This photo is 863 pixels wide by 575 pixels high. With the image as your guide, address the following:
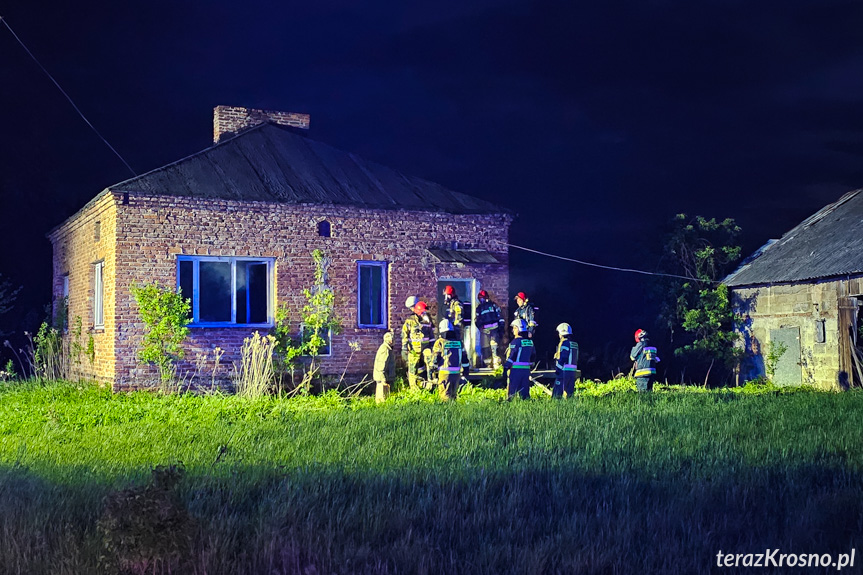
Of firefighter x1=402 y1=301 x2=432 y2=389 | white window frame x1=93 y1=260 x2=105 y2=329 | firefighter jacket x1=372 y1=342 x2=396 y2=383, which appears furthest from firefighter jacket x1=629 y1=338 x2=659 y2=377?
white window frame x1=93 y1=260 x2=105 y2=329

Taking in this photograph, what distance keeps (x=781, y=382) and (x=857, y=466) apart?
46.3 feet

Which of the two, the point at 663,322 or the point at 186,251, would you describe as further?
the point at 663,322

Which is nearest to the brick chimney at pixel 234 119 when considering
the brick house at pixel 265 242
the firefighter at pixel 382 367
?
the brick house at pixel 265 242

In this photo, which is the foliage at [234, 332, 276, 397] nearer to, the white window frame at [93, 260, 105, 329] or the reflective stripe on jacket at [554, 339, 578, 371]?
the white window frame at [93, 260, 105, 329]

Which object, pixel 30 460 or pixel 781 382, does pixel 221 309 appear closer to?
pixel 30 460

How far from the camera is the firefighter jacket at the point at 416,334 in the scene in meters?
16.7

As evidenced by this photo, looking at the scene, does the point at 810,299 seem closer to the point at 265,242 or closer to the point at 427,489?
the point at 265,242

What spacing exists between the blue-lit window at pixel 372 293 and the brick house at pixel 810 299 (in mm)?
10151

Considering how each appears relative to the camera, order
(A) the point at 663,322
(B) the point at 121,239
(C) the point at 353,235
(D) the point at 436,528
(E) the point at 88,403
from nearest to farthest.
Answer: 1. (D) the point at 436,528
2. (E) the point at 88,403
3. (B) the point at 121,239
4. (C) the point at 353,235
5. (A) the point at 663,322

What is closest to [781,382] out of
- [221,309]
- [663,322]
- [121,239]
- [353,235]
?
[663,322]

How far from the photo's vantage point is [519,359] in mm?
15367

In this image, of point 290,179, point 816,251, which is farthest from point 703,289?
point 290,179

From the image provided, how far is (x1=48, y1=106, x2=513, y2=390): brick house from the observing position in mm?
16672

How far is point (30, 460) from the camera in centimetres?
931
